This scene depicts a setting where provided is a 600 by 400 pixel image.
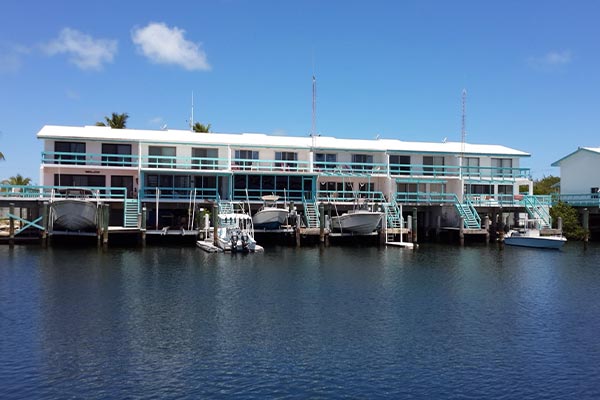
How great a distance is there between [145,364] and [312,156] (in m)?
39.2

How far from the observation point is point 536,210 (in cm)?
5431

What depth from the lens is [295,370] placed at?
16.3 meters

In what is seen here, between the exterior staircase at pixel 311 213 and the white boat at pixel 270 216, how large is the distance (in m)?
2.72

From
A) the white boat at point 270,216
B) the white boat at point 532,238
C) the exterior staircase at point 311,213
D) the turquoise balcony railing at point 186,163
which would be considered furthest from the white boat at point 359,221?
the white boat at point 532,238

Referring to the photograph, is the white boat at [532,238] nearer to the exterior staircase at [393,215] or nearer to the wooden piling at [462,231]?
the wooden piling at [462,231]

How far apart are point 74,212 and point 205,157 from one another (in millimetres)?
13841

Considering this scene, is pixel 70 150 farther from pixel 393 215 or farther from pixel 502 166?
pixel 502 166

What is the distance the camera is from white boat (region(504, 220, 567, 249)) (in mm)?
48284

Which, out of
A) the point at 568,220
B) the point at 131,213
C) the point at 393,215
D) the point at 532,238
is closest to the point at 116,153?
the point at 131,213

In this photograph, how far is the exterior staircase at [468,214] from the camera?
52219 mm

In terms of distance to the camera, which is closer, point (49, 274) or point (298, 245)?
point (49, 274)

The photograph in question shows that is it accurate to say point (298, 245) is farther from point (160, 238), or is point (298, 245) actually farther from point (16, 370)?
point (16, 370)

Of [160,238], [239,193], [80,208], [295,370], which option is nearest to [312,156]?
[239,193]

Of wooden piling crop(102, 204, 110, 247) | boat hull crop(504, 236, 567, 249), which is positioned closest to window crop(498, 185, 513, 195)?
boat hull crop(504, 236, 567, 249)
